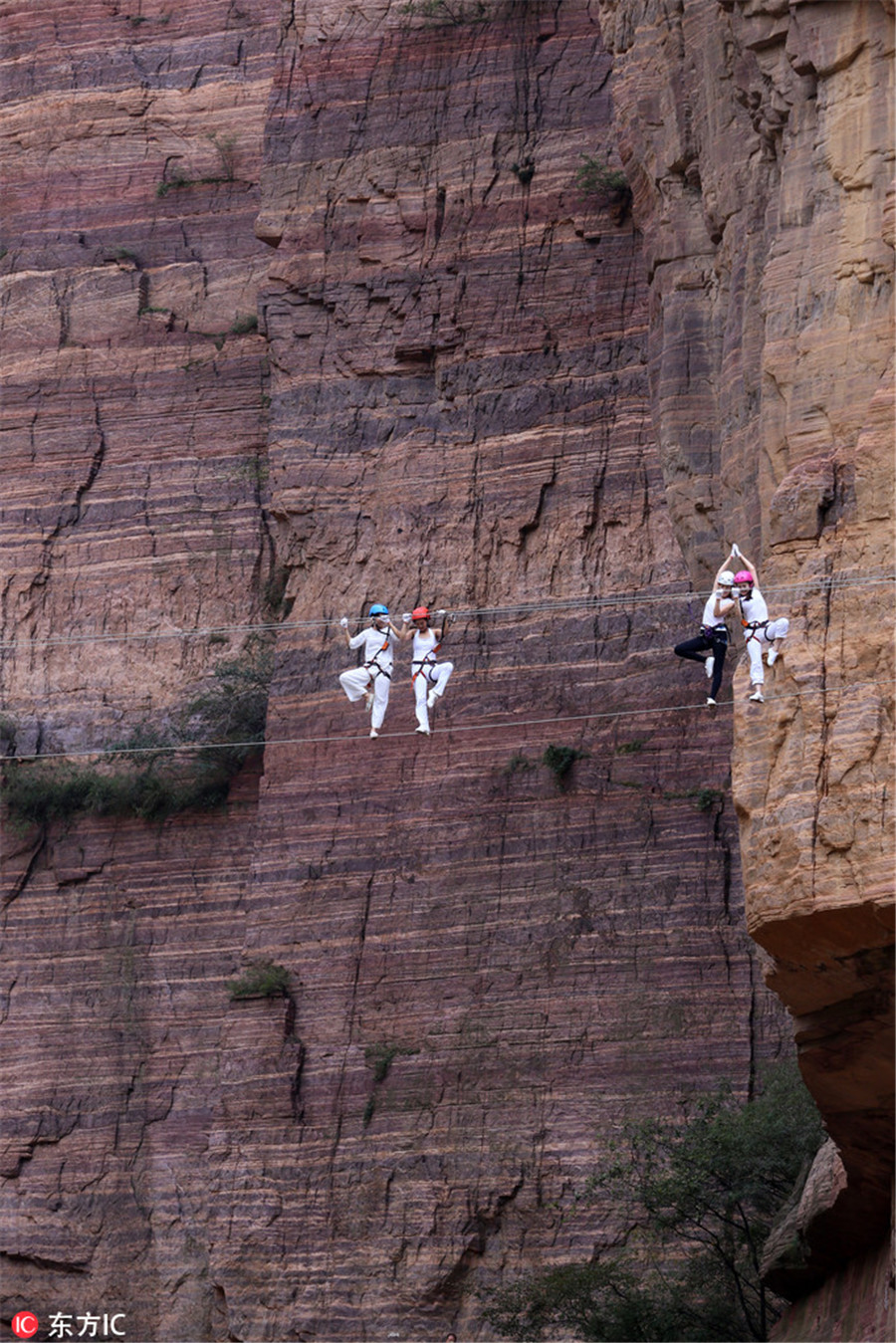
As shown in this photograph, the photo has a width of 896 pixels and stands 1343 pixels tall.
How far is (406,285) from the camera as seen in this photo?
42.6 meters

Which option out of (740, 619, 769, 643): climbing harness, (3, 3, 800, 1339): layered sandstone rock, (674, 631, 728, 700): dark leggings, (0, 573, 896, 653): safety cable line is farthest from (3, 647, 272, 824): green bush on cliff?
(740, 619, 769, 643): climbing harness

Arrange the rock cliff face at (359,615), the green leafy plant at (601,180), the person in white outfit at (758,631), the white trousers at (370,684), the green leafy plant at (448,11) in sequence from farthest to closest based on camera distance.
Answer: the green leafy plant at (448,11) < the green leafy plant at (601,180) < the rock cliff face at (359,615) < the white trousers at (370,684) < the person in white outfit at (758,631)

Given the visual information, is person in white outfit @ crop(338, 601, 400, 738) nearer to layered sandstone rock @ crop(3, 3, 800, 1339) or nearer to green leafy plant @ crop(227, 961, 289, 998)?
layered sandstone rock @ crop(3, 3, 800, 1339)

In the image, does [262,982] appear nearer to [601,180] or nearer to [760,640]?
[601,180]

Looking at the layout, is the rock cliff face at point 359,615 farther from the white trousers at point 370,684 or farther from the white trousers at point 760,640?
the white trousers at point 760,640

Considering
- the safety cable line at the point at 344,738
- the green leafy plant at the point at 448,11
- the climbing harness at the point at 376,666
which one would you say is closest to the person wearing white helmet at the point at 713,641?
the climbing harness at the point at 376,666

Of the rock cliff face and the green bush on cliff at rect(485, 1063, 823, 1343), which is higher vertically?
the rock cliff face

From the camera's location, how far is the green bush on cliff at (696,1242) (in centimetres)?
3053

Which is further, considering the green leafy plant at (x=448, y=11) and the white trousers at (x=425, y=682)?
the green leafy plant at (x=448, y=11)

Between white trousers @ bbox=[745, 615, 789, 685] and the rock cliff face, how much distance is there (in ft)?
17.9

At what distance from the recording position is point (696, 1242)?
109 feet

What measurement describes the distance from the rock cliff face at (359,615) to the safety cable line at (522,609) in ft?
0.47

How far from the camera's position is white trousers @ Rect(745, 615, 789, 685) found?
22062 millimetres

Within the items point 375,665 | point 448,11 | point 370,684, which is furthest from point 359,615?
point 375,665
